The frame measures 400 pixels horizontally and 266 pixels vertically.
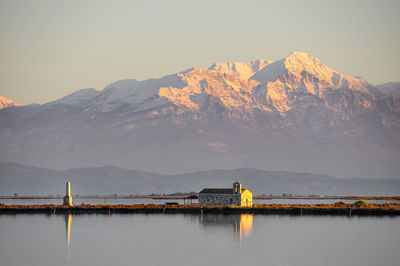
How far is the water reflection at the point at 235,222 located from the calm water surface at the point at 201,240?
145 mm

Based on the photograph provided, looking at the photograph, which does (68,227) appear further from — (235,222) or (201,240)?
(201,240)

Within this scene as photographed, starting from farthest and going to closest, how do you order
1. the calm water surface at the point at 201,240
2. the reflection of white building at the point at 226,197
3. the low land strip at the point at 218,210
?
the reflection of white building at the point at 226,197 < the low land strip at the point at 218,210 < the calm water surface at the point at 201,240

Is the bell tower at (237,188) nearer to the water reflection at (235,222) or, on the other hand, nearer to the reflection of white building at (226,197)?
the reflection of white building at (226,197)

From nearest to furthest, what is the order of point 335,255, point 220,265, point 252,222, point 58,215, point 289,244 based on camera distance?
point 220,265 → point 335,255 → point 289,244 → point 252,222 → point 58,215

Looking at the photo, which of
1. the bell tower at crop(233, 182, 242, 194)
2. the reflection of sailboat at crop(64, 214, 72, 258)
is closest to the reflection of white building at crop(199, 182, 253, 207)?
the bell tower at crop(233, 182, 242, 194)

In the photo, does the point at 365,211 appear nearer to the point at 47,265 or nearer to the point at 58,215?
the point at 58,215

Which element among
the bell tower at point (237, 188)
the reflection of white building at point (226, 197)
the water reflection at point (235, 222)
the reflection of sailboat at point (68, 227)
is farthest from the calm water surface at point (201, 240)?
the reflection of white building at point (226, 197)

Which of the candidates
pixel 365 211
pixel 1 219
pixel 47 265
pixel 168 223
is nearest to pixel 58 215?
pixel 1 219

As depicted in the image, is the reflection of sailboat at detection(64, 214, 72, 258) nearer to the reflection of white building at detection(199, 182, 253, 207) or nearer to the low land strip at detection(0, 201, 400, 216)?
the low land strip at detection(0, 201, 400, 216)

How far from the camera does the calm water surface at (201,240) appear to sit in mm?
89938

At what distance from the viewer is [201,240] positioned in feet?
352

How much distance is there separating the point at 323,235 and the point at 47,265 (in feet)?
144

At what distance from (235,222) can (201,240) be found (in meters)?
25.4

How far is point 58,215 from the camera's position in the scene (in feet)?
513
